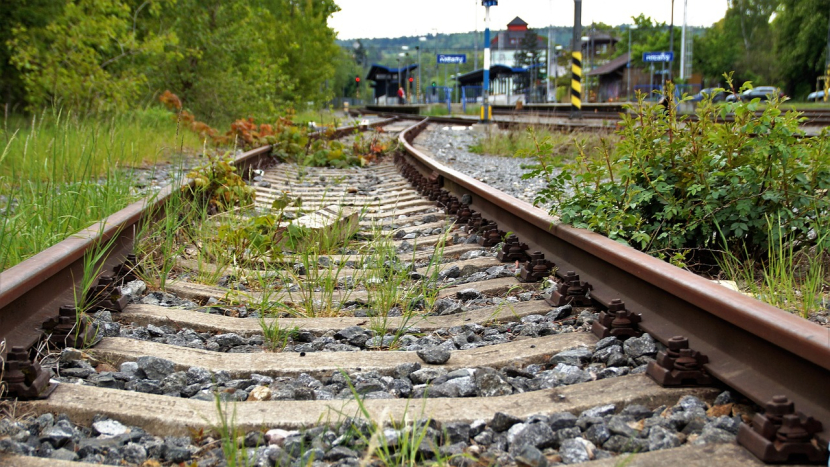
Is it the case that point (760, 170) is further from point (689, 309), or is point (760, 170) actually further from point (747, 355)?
point (747, 355)

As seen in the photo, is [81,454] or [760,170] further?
[760,170]

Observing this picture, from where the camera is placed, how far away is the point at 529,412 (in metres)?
1.96

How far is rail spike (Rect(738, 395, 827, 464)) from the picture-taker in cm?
162

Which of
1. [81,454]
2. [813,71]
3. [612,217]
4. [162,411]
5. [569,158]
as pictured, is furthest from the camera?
[813,71]

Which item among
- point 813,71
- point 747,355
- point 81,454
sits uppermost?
point 813,71

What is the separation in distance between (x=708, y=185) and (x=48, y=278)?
288 centimetres

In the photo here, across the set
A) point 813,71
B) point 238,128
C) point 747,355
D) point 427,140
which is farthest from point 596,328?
point 813,71

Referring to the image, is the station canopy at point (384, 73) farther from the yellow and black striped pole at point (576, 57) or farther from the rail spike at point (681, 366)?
the rail spike at point (681, 366)

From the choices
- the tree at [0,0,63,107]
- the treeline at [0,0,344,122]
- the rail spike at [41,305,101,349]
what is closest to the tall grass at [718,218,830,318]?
the rail spike at [41,305,101,349]

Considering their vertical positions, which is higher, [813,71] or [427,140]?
[813,71]

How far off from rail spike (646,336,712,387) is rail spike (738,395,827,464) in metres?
0.37

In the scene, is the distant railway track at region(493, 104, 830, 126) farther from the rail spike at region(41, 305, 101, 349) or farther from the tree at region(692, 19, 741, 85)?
Result: the tree at region(692, 19, 741, 85)

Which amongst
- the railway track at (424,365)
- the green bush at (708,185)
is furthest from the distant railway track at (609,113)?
the railway track at (424,365)

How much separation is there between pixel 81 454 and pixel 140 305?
1252mm
